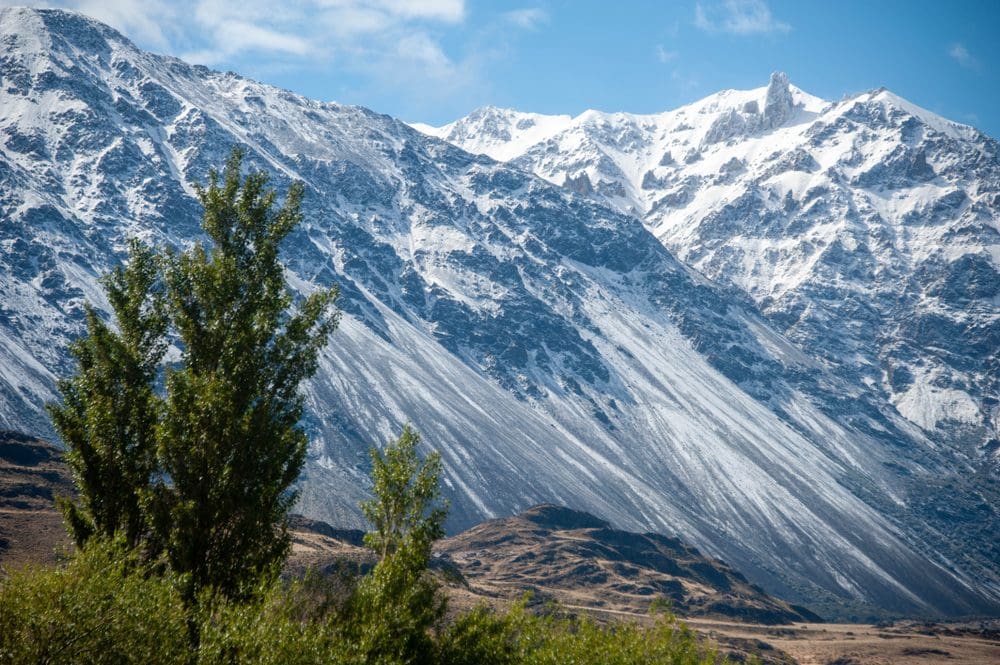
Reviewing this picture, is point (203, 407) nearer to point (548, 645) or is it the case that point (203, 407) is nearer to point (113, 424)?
point (113, 424)

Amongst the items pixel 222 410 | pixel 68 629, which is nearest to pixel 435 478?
pixel 222 410

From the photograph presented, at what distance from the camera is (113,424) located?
3291 cm

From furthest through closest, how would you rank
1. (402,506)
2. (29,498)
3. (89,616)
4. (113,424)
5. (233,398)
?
(29,498), (402,506), (233,398), (113,424), (89,616)

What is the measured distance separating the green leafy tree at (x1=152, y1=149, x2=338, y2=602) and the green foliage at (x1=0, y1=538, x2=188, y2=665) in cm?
230

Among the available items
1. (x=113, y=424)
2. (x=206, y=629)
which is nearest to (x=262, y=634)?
(x=206, y=629)

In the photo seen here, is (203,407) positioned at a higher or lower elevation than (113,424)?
higher

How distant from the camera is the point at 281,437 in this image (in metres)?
33.5

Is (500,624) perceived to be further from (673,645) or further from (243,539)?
(243,539)

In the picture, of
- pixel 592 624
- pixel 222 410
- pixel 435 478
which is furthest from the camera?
pixel 592 624

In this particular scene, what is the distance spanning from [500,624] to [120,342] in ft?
66.3

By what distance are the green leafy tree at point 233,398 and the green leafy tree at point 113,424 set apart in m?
1.41

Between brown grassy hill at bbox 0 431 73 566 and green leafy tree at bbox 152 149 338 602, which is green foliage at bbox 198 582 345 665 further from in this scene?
brown grassy hill at bbox 0 431 73 566

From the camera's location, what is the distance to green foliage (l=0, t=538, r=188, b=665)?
23297 millimetres

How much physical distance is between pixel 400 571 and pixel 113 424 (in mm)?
12679
